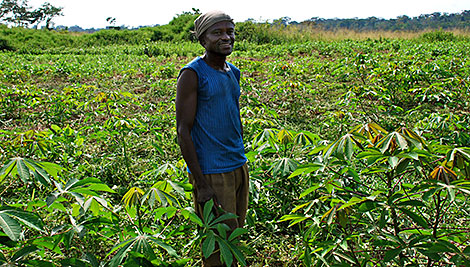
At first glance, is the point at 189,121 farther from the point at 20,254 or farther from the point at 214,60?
the point at 20,254

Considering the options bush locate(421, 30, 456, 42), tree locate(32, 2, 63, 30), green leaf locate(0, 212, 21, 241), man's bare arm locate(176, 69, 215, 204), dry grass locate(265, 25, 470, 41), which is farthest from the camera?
tree locate(32, 2, 63, 30)

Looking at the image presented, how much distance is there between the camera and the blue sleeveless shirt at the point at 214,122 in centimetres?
131

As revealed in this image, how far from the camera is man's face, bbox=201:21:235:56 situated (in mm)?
1291

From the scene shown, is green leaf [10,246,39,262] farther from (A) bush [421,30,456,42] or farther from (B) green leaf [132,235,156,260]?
(A) bush [421,30,456,42]

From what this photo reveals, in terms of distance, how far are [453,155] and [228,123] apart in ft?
2.58

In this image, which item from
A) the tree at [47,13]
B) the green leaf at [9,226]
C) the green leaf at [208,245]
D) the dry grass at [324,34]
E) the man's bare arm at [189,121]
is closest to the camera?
the green leaf at [9,226]

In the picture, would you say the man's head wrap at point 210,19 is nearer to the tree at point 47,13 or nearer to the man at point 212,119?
the man at point 212,119

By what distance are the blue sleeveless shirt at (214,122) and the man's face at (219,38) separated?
0.25 ft

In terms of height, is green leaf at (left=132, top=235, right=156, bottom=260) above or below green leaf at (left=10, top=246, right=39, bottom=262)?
below

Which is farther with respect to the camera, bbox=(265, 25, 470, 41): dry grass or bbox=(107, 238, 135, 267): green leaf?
bbox=(265, 25, 470, 41): dry grass

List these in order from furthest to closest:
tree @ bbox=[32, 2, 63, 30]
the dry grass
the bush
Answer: tree @ bbox=[32, 2, 63, 30] → the dry grass → the bush

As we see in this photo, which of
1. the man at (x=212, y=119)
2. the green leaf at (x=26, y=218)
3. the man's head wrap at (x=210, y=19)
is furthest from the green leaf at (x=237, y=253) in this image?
the man's head wrap at (x=210, y=19)

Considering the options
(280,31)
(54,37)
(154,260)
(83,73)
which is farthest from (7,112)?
(54,37)

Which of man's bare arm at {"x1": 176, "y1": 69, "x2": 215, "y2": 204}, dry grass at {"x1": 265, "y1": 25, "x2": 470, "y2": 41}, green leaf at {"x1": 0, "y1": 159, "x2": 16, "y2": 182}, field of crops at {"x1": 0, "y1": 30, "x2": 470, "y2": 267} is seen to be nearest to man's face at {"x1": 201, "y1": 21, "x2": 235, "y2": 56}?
man's bare arm at {"x1": 176, "y1": 69, "x2": 215, "y2": 204}
